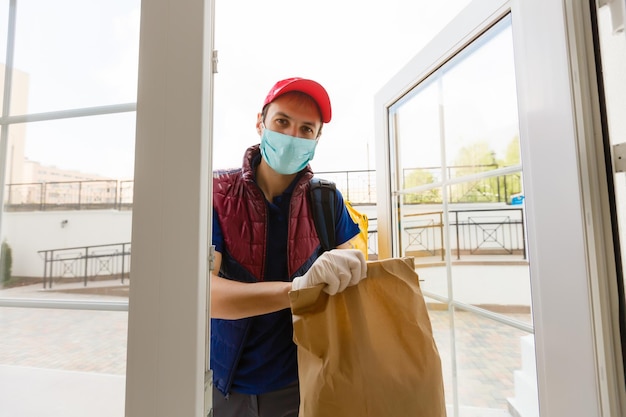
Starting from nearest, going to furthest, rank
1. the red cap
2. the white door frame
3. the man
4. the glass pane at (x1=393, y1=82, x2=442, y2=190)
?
1. the white door frame
2. the man
3. the red cap
4. the glass pane at (x1=393, y1=82, x2=442, y2=190)

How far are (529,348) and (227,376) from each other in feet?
2.98

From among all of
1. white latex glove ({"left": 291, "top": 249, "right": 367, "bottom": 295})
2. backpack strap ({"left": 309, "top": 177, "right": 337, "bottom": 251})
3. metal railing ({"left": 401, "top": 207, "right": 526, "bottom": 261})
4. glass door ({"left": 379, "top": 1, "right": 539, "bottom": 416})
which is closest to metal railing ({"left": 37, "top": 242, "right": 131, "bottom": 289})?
white latex glove ({"left": 291, "top": 249, "right": 367, "bottom": 295})

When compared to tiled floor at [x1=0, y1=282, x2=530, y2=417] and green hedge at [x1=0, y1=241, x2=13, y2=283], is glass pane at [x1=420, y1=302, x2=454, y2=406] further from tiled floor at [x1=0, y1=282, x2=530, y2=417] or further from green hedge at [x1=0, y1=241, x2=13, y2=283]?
green hedge at [x1=0, y1=241, x2=13, y2=283]

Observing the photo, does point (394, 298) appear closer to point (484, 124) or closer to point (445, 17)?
point (484, 124)

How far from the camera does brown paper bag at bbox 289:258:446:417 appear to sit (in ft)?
1.82

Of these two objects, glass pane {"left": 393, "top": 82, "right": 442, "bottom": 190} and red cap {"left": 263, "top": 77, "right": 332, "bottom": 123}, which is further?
glass pane {"left": 393, "top": 82, "right": 442, "bottom": 190}

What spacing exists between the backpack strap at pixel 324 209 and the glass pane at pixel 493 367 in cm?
57

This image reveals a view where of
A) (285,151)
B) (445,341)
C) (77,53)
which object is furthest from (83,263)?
(445,341)

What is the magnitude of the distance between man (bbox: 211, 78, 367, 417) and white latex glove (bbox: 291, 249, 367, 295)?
10 centimetres

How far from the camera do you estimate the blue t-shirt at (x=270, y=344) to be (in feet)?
2.71

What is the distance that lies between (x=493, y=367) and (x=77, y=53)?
1425 mm

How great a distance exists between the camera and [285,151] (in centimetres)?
94

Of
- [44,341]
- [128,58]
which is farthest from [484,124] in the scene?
[44,341]

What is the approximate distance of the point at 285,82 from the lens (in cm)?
92
